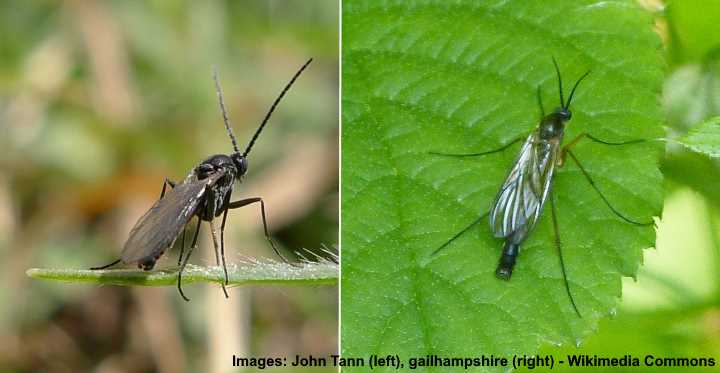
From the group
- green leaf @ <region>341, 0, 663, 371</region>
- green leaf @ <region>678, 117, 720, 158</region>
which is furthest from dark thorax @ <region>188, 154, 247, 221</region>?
green leaf @ <region>678, 117, 720, 158</region>

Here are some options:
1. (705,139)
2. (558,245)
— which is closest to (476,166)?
(558,245)

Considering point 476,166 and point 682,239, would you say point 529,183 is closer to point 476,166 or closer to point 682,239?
point 476,166

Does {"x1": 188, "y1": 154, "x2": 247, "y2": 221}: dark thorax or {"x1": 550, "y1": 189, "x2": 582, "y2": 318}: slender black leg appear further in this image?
{"x1": 188, "y1": 154, "x2": 247, "y2": 221}: dark thorax

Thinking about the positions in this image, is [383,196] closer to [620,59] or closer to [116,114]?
[620,59]

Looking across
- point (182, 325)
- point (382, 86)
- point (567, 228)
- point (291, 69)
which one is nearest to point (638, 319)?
point (567, 228)

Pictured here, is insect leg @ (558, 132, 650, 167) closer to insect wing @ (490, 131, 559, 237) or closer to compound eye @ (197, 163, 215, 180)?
insect wing @ (490, 131, 559, 237)

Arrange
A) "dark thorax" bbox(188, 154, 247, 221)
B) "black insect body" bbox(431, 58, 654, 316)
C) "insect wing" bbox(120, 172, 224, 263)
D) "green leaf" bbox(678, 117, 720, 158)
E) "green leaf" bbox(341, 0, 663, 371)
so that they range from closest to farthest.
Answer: "green leaf" bbox(678, 117, 720, 158)
"green leaf" bbox(341, 0, 663, 371)
"black insect body" bbox(431, 58, 654, 316)
"insect wing" bbox(120, 172, 224, 263)
"dark thorax" bbox(188, 154, 247, 221)
